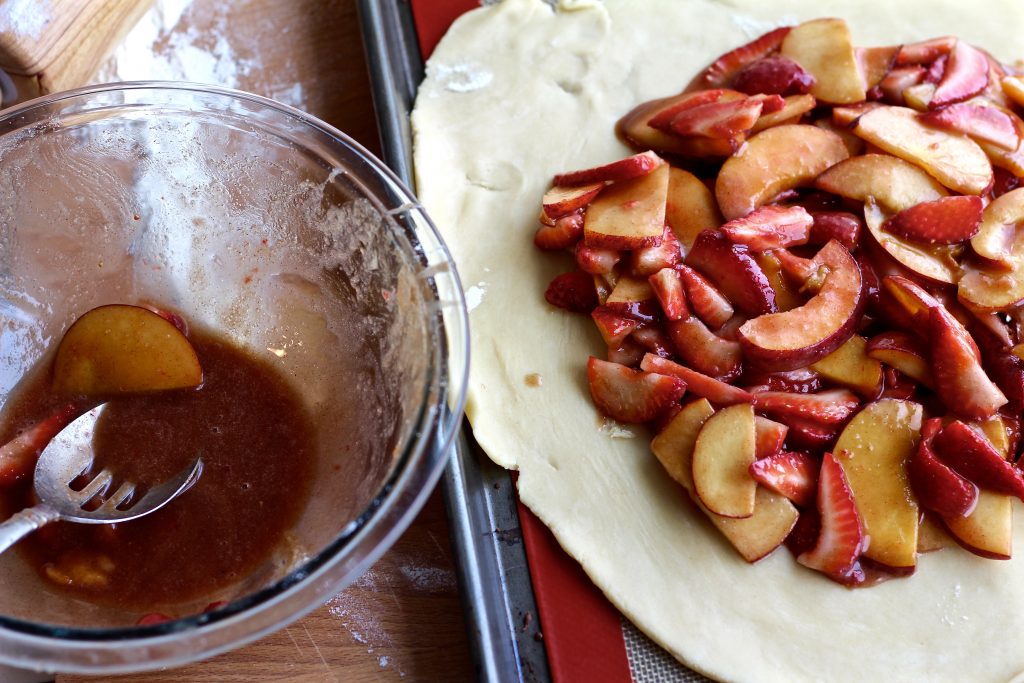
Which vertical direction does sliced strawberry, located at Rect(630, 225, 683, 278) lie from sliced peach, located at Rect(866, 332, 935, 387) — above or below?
above

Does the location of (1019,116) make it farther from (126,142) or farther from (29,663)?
(29,663)

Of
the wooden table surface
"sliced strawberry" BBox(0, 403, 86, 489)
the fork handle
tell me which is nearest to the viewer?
the fork handle

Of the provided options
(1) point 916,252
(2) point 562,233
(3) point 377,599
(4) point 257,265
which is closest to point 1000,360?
(1) point 916,252

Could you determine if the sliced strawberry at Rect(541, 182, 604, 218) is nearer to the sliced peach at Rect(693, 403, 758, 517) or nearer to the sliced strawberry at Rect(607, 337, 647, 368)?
the sliced strawberry at Rect(607, 337, 647, 368)

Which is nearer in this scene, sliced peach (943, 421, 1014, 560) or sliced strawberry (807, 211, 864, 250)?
sliced peach (943, 421, 1014, 560)

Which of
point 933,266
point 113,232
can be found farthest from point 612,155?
point 113,232

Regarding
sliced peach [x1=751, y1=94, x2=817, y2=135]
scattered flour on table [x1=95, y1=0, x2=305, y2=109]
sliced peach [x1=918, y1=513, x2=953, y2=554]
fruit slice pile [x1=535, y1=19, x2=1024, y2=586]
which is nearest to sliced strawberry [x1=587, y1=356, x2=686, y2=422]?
fruit slice pile [x1=535, y1=19, x2=1024, y2=586]

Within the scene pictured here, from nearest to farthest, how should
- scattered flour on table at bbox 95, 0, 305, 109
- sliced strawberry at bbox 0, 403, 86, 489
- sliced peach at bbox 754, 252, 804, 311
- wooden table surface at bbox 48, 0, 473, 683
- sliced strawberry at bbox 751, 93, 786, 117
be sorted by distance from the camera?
sliced strawberry at bbox 0, 403, 86, 489 → wooden table surface at bbox 48, 0, 473, 683 → sliced peach at bbox 754, 252, 804, 311 → sliced strawberry at bbox 751, 93, 786, 117 → scattered flour on table at bbox 95, 0, 305, 109

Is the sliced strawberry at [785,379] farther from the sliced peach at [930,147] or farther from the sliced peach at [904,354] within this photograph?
the sliced peach at [930,147]
